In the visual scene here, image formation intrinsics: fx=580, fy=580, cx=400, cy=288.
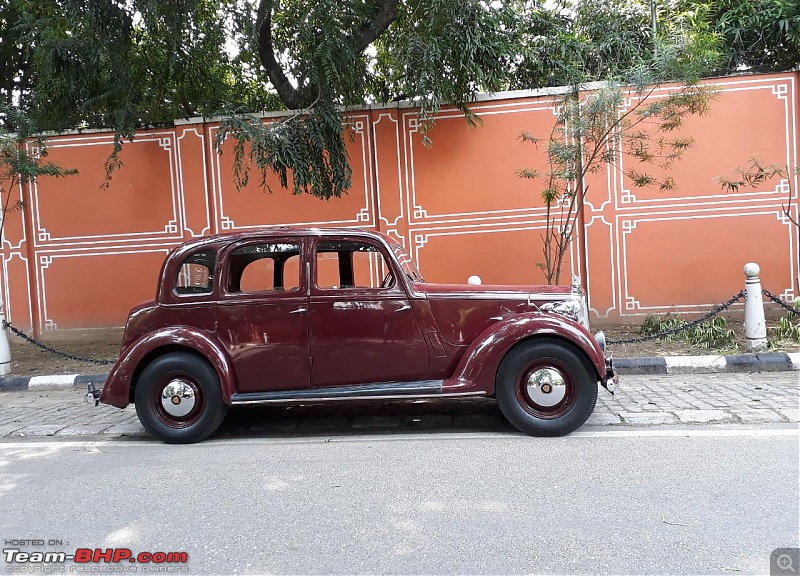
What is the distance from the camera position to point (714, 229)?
8.86 meters

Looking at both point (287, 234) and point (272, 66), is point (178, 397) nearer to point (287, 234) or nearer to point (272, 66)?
point (287, 234)

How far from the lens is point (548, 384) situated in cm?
450

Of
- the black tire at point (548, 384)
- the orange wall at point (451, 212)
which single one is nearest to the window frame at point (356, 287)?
the black tire at point (548, 384)

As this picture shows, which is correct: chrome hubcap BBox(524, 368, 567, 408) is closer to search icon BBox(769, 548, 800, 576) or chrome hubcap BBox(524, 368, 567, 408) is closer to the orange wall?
search icon BBox(769, 548, 800, 576)

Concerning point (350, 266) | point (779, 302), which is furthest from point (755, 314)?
point (350, 266)

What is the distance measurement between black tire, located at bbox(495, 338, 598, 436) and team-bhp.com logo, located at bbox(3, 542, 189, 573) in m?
2.61

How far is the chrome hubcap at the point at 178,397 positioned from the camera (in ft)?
15.6

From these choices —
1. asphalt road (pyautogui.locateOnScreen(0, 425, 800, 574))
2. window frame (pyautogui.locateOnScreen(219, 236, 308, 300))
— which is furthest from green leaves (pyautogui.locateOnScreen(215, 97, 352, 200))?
asphalt road (pyautogui.locateOnScreen(0, 425, 800, 574))

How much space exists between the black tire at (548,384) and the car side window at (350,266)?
1.22m

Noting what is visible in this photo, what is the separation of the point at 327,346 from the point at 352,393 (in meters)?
0.43

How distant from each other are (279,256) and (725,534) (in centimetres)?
375

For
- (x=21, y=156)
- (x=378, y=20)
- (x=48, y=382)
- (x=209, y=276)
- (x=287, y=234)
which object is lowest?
(x=48, y=382)

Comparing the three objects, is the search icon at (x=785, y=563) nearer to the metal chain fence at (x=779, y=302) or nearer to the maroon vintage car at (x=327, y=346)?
the maroon vintage car at (x=327, y=346)

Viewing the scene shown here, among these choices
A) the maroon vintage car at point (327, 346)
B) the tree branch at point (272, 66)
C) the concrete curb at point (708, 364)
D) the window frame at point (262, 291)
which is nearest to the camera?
the maroon vintage car at point (327, 346)
